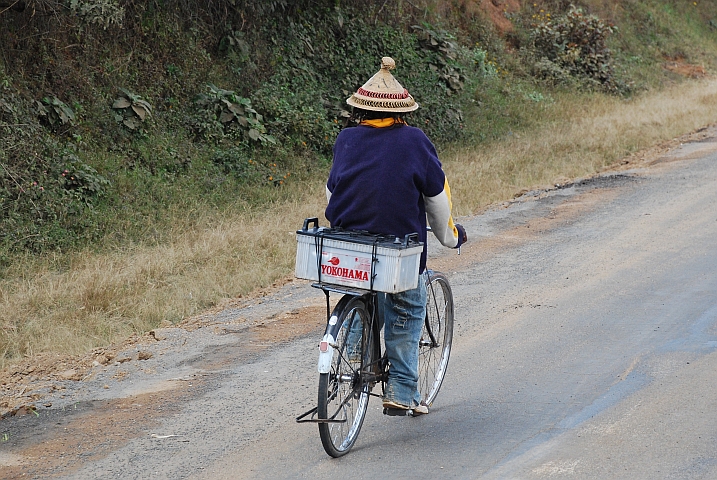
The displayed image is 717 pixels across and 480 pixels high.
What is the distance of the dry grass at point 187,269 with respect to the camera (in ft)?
24.1

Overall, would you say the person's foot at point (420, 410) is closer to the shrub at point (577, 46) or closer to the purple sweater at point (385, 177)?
the purple sweater at point (385, 177)

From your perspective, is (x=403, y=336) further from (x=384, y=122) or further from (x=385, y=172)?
(x=384, y=122)

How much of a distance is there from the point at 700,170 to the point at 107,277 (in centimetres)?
Result: 883

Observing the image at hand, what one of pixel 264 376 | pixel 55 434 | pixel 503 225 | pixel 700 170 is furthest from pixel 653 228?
pixel 55 434

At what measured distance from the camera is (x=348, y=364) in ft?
15.4

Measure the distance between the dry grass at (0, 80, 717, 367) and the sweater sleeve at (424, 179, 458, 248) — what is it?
10.8ft

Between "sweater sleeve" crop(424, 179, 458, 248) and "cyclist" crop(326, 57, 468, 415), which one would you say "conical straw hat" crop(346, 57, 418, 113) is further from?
"sweater sleeve" crop(424, 179, 458, 248)

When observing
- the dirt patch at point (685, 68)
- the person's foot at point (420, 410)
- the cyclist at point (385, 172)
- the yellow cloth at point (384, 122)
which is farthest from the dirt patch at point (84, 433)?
the dirt patch at point (685, 68)

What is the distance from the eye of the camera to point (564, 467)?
453cm

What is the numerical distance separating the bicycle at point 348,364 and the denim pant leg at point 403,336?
0.06 meters

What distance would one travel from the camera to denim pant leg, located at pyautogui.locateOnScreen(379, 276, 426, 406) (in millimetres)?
4820

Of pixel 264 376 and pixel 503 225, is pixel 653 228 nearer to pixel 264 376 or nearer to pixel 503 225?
pixel 503 225

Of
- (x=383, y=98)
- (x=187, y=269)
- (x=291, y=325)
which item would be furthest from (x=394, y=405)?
(x=187, y=269)

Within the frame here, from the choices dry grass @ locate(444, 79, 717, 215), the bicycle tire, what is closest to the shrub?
dry grass @ locate(444, 79, 717, 215)
